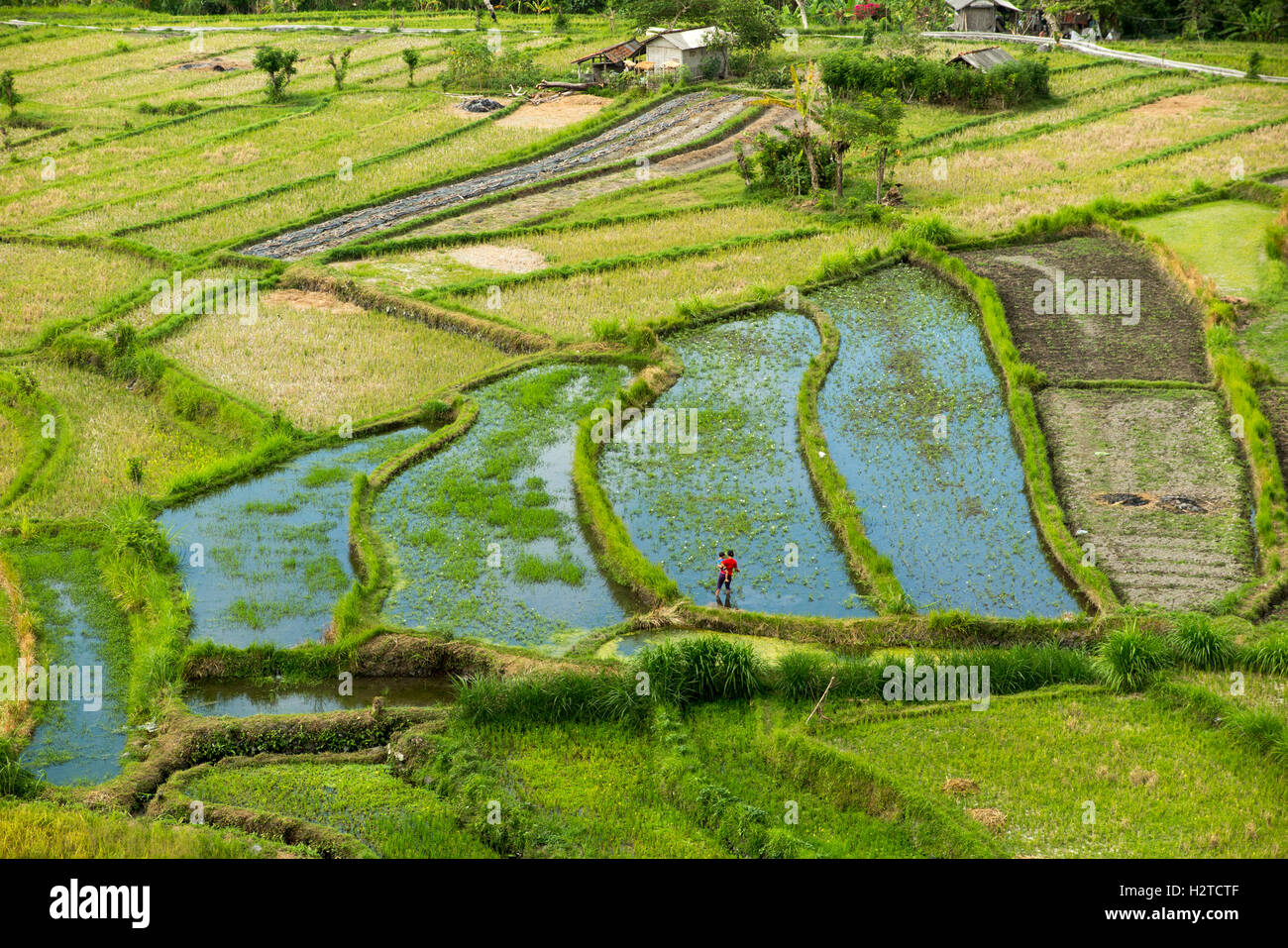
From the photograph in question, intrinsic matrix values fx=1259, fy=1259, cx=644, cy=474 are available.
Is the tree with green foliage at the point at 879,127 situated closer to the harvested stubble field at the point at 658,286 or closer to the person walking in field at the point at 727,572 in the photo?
the harvested stubble field at the point at 658,286

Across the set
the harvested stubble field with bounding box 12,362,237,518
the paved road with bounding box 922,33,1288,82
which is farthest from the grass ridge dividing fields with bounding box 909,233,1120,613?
the paved road with bounding box 922,33,1288,82

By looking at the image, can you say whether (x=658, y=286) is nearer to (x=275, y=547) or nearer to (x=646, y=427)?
(x=646, y=427)

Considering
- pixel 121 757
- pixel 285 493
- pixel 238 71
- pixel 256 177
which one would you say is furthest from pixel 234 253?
pixel 238 71

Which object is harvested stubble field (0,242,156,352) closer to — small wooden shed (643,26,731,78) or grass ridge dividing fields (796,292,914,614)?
grass ridge dividing fields (796,292,914,614)

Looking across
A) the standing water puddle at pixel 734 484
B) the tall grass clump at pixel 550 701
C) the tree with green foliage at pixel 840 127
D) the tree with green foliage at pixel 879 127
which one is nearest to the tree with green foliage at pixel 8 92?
the tree with green foliage at pixel 840 127

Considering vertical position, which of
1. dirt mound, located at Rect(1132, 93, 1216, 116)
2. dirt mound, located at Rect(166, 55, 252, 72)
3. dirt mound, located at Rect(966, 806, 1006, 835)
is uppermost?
dirt mound, located at Rect(166, 55, 252, 72)

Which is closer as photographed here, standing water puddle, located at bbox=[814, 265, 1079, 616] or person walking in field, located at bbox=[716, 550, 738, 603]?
person walking in field, located at bbox=[716, 550, 738, 603]
